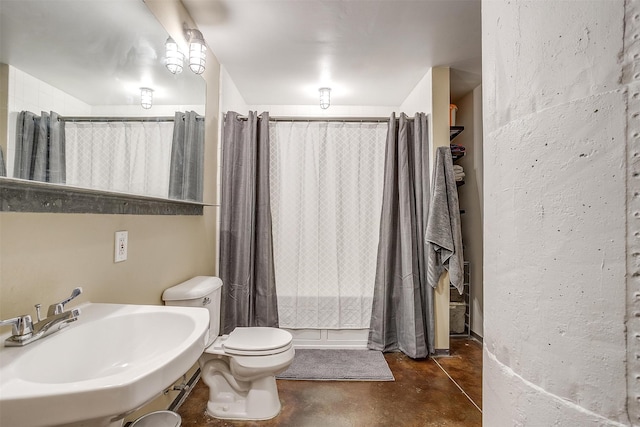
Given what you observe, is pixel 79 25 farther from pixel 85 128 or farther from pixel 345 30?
pixel 345 30

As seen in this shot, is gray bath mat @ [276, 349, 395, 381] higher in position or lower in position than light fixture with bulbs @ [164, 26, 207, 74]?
lower

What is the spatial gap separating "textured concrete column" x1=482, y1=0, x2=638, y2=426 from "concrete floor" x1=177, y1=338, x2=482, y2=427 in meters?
1.19

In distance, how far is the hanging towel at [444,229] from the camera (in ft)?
7.73

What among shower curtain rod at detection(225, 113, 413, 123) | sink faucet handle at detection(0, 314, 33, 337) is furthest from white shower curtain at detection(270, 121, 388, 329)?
sink faucet handle at detection(0, 314, 33, 337)

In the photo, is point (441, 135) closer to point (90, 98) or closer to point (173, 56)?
point (173, 56)

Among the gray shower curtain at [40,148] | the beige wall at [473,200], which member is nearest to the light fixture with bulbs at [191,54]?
the gray shower curtain at [40,148]

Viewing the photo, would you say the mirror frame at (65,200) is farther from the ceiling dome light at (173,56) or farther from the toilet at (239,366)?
the ceiling dome light at (173,56)

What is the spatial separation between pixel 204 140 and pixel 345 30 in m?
1.23

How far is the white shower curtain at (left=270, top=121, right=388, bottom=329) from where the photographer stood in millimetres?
2623

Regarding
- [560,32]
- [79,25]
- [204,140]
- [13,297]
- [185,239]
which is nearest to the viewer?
[560,32]

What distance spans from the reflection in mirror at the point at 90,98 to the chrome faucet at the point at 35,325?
0.38m

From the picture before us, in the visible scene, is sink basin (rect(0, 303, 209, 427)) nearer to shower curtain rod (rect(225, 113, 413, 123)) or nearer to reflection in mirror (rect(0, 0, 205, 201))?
reflection in mirror (rect(0, 0, 205, 201))

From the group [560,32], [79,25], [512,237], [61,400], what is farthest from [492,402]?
[79,25]

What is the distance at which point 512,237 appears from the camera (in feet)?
2.24
